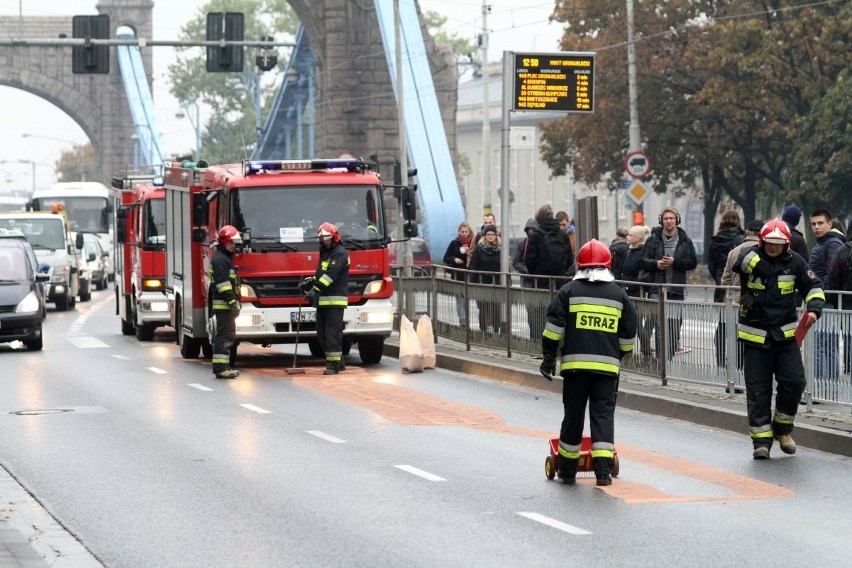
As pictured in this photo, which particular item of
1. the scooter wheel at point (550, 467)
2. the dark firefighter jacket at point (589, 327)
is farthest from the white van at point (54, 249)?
the dark firefighter jacket at point (589, 327)

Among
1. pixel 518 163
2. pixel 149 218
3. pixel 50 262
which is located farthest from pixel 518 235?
pixel 149 218

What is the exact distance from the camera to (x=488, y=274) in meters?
21.3

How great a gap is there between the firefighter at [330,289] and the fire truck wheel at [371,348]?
139 cm

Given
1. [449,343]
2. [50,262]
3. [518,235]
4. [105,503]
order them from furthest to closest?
[518,235]
[50,262]
[449,343]
[105,503]

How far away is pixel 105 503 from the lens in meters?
10.3

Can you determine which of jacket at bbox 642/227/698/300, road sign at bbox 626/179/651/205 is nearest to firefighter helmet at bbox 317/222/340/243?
jacket at bbox 642/227/698/300

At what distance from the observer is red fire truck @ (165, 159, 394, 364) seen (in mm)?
20406

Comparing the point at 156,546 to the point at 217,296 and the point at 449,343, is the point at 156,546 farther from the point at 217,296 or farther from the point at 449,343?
the point at 449,343

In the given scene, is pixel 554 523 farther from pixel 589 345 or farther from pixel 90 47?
pixel 90 47

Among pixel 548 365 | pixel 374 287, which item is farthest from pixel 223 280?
pixel 548 365

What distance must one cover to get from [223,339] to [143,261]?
8.36 meters

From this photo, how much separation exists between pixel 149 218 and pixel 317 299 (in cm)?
904

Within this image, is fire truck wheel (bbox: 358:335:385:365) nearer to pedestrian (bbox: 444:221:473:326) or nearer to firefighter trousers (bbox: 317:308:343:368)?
firefighter trousers (bbox: 317:308:343:368)

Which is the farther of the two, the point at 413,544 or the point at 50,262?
the point at 50,262
